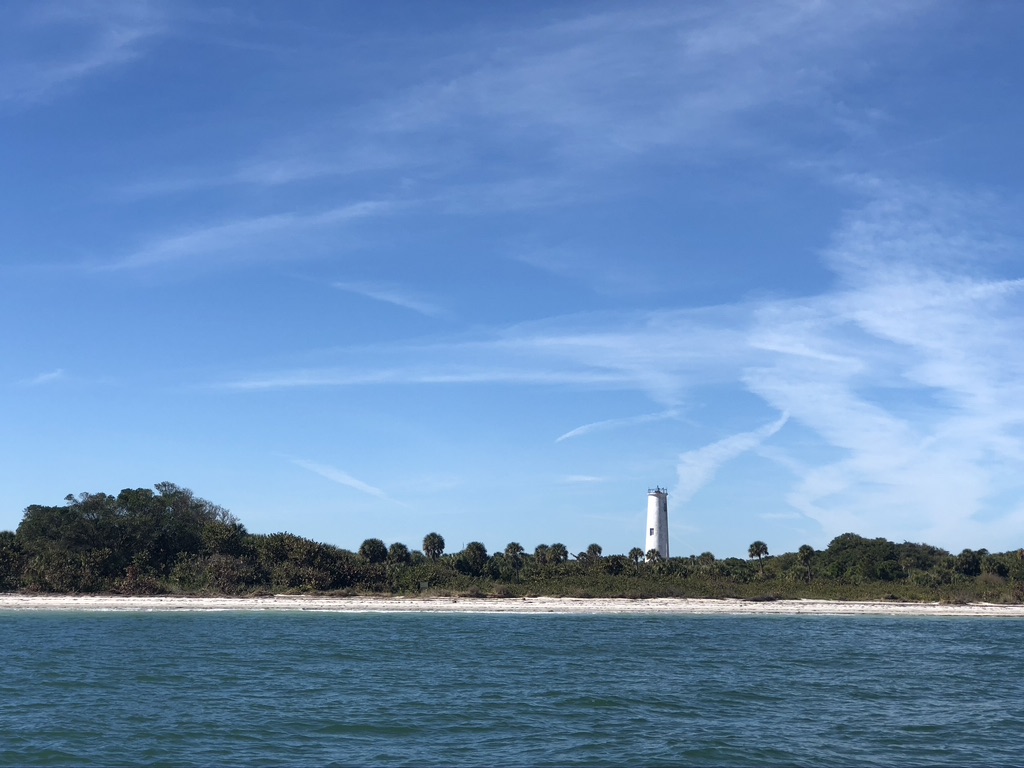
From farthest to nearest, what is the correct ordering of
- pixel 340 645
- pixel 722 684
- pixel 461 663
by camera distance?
pixel 340 645 → pixel 461 663 → pixel 722 684

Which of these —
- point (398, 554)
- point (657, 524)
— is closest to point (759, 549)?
point (657, 524)

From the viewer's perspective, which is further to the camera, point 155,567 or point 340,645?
point 155,567

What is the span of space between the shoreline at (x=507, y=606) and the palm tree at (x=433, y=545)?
25.2 meters

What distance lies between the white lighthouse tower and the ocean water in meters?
47.6

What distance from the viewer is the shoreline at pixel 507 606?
70625mm

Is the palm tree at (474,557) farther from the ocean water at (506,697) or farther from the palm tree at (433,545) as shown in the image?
the ocean water at (506,697)

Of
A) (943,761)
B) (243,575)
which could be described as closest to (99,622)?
(243,575)

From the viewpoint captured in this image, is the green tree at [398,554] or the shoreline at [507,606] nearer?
the shoreline at [507,606]

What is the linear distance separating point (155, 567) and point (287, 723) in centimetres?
6248

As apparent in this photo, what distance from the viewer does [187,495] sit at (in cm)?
9956

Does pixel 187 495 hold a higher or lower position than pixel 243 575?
higher

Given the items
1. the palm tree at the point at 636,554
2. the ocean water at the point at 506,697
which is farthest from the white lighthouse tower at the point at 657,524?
the ocean water at the point at 506,697

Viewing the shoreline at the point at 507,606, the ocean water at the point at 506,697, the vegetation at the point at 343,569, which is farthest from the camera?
the vegetation at the point at 343,569

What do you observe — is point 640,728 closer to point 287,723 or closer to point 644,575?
point 287,723
